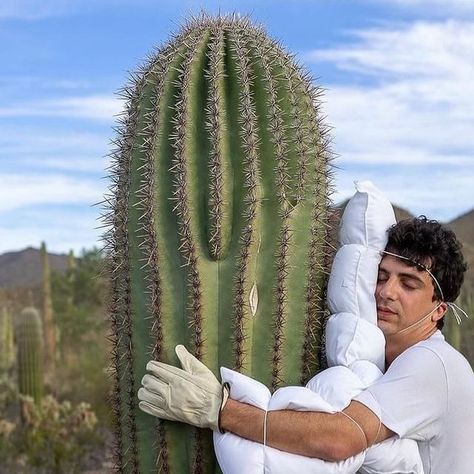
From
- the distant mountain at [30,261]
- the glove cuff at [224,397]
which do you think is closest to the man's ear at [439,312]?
the glove cuff at [224,397]

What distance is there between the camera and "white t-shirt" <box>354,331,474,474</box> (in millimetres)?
3539

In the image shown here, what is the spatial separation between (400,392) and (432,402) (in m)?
0.17

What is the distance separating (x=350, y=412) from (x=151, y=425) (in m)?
0.84

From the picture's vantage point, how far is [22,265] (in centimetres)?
Result: 4788

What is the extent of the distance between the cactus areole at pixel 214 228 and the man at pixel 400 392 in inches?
7.7

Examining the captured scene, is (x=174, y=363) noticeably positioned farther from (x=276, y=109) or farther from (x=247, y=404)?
(x=276, y=109)

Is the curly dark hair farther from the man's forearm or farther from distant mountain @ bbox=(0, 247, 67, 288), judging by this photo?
distant mountain @ bbox=(0, 247, 67, 288)

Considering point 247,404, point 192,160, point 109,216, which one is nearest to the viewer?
point 247,404

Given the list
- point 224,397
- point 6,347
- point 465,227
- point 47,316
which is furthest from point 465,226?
point 224,397

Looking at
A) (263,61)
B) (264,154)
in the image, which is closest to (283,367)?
(264,154)

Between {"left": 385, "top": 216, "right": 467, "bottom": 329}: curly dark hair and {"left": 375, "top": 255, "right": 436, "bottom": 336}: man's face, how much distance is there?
0.14ft

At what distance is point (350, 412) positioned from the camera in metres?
3.46

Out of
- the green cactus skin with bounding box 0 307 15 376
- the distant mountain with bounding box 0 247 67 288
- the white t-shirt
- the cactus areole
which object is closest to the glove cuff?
the cactus areole

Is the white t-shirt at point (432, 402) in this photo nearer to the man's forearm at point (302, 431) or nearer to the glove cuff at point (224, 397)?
the man's forearm at point (302, 431)
